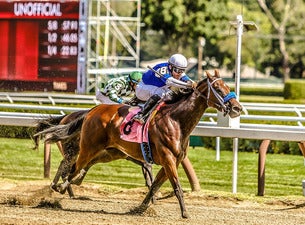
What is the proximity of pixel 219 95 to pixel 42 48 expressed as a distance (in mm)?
12475

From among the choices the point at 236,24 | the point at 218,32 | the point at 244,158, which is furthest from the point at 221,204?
the point at 218,32

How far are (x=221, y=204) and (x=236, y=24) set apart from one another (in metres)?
2.55

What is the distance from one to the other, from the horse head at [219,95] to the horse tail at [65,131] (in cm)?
168

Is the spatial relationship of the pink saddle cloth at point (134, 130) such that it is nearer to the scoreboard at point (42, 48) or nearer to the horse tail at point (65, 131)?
the horse tail at point (65, 131)

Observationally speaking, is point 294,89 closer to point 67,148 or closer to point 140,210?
point 67,148

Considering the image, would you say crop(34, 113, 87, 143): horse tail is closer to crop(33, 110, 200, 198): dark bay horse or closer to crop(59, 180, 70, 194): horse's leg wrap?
crop(33, 110, 200, 198): dark bay horse

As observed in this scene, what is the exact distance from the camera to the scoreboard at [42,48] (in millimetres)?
20906

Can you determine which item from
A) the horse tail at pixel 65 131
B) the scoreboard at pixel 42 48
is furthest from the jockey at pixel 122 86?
the scoreboard at pixel 42 48

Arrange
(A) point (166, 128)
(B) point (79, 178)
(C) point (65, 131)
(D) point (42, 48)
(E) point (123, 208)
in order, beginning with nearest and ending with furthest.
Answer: (A) point (166, 128), (E) point (123, 208), (C) point (65, 131), (B) point (79, 178), (D) point (42, 48)

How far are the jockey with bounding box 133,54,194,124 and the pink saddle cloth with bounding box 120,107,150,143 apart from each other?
66mm

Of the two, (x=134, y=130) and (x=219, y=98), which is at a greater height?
(x=219, y=98)

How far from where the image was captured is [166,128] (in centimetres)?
905

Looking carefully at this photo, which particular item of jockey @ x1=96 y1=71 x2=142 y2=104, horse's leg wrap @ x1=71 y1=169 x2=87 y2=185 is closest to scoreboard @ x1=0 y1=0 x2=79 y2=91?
jockey @ x1=96 y1=71 x2=142 y2=104

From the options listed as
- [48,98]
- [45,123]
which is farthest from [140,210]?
[48,98]
